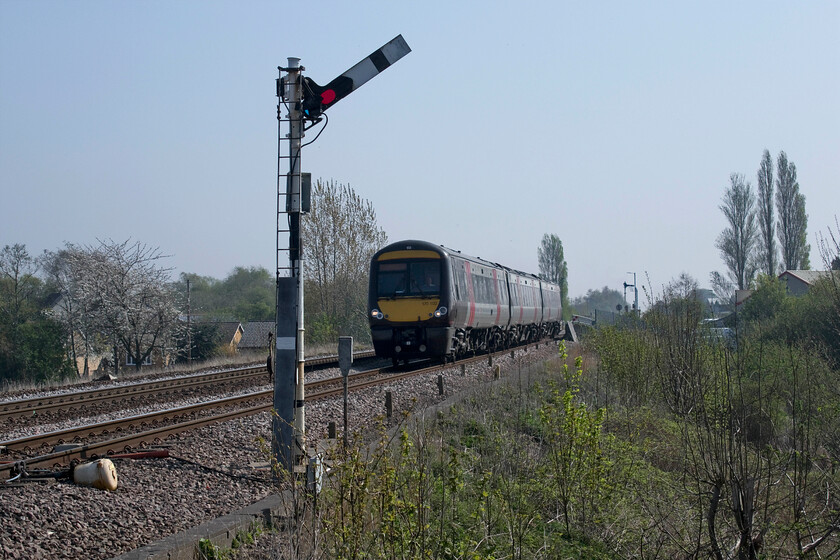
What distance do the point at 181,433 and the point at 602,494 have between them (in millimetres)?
4912

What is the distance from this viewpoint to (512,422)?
33.6ft

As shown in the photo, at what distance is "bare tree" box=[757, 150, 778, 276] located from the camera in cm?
5262

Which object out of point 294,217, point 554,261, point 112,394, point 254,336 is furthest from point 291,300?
point 554,261

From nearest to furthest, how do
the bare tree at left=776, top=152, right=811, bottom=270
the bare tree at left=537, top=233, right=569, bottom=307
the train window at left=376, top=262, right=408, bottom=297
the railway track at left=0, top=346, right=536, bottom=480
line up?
the railway track at left=0, top=346, right=536, bottom=480 → the train window at left=376, top=262, right=408, bottom=297 → the bare tree at left=776, top=152, right=811, bottom=270 → the bare tree at left=537, top=233, right=569, bottom=307

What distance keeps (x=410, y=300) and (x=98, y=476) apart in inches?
483

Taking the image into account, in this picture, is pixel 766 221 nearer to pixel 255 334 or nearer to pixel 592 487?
pixel 255 334

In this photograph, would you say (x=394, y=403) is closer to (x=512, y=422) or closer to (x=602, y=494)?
(x=512, y=422)

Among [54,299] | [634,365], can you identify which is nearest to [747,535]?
[634,365]

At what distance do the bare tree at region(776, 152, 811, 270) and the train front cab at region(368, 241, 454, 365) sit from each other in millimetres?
40366

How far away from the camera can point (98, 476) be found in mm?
6383

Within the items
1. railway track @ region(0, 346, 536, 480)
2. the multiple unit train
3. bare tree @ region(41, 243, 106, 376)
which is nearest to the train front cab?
the multiple unit train

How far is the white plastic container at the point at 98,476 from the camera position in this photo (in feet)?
20.9

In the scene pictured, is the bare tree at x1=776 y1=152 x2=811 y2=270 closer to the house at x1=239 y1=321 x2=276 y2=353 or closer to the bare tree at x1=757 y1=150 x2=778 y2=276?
the bare tree at x1=757 y1=150 x2=778 y2=276

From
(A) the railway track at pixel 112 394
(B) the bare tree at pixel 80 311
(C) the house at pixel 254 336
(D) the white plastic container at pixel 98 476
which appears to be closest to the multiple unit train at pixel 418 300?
(A) the railway track at pixel 112 394
